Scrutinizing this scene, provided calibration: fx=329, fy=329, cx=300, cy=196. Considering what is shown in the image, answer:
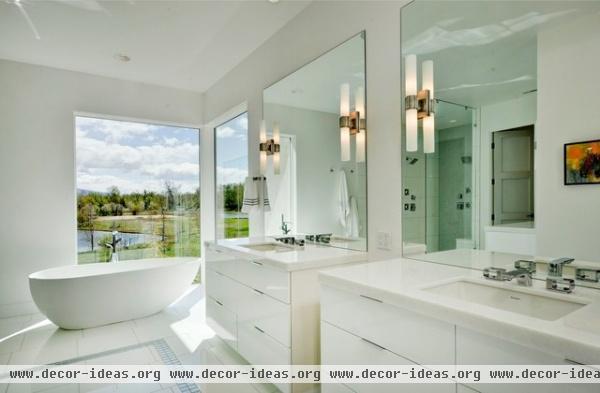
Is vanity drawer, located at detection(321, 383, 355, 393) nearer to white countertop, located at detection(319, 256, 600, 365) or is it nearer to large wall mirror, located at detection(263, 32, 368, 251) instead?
white countertop, located at detection(319, 256, 600, 365)

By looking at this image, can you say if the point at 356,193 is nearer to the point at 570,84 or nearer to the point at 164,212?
the point at 570,84

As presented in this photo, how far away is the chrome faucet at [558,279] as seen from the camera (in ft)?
3.91

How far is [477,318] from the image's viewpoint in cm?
97

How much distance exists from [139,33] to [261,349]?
9.65 ft

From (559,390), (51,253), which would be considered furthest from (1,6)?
(559,390)

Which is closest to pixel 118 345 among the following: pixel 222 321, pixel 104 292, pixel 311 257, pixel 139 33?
pixel 104 292

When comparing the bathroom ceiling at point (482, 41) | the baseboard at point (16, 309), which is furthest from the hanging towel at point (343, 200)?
the baseboard at point (16, 309)

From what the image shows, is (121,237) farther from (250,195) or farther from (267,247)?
(267,247)

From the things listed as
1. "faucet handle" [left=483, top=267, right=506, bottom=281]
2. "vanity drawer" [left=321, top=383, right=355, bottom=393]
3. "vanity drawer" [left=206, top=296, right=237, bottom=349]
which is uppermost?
"faucet handle" [left=483, top=267, right=506, bottom=281]

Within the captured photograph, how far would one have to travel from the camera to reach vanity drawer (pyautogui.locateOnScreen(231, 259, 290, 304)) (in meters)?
1.85

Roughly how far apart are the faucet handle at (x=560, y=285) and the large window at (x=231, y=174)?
3053 mm

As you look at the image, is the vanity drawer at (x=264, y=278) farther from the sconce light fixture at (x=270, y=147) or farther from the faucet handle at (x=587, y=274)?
the faucet handle at (x=587, y=274)

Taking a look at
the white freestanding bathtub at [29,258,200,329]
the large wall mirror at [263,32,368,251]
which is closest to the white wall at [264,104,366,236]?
the large wall mirror at [263,32,368,251]

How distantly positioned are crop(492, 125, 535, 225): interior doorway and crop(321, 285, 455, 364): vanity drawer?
2.37 feet
